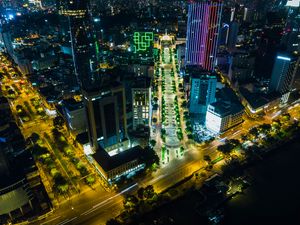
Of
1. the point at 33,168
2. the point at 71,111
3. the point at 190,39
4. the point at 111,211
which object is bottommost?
the point at 111,211

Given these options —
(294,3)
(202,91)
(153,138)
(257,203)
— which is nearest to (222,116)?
(202,91)

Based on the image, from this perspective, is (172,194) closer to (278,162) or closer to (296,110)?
(278,162)

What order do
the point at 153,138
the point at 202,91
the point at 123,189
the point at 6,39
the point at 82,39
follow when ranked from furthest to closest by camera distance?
the point at 6,39 → the point at 82,39 → the point at 202,91 → the point at 153,138 → the point at 123,189

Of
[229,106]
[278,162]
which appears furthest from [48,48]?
[278,162]

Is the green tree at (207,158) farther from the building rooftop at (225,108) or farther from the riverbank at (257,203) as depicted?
the building rooftop at (225,108)

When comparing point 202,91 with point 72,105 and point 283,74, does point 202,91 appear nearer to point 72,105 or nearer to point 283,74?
point 283,74

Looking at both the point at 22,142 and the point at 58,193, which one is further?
the point at 22,142

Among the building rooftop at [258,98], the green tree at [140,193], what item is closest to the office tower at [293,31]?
the building rooftop at [258,98]

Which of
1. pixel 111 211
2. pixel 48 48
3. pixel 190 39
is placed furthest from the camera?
pixel 48 48
